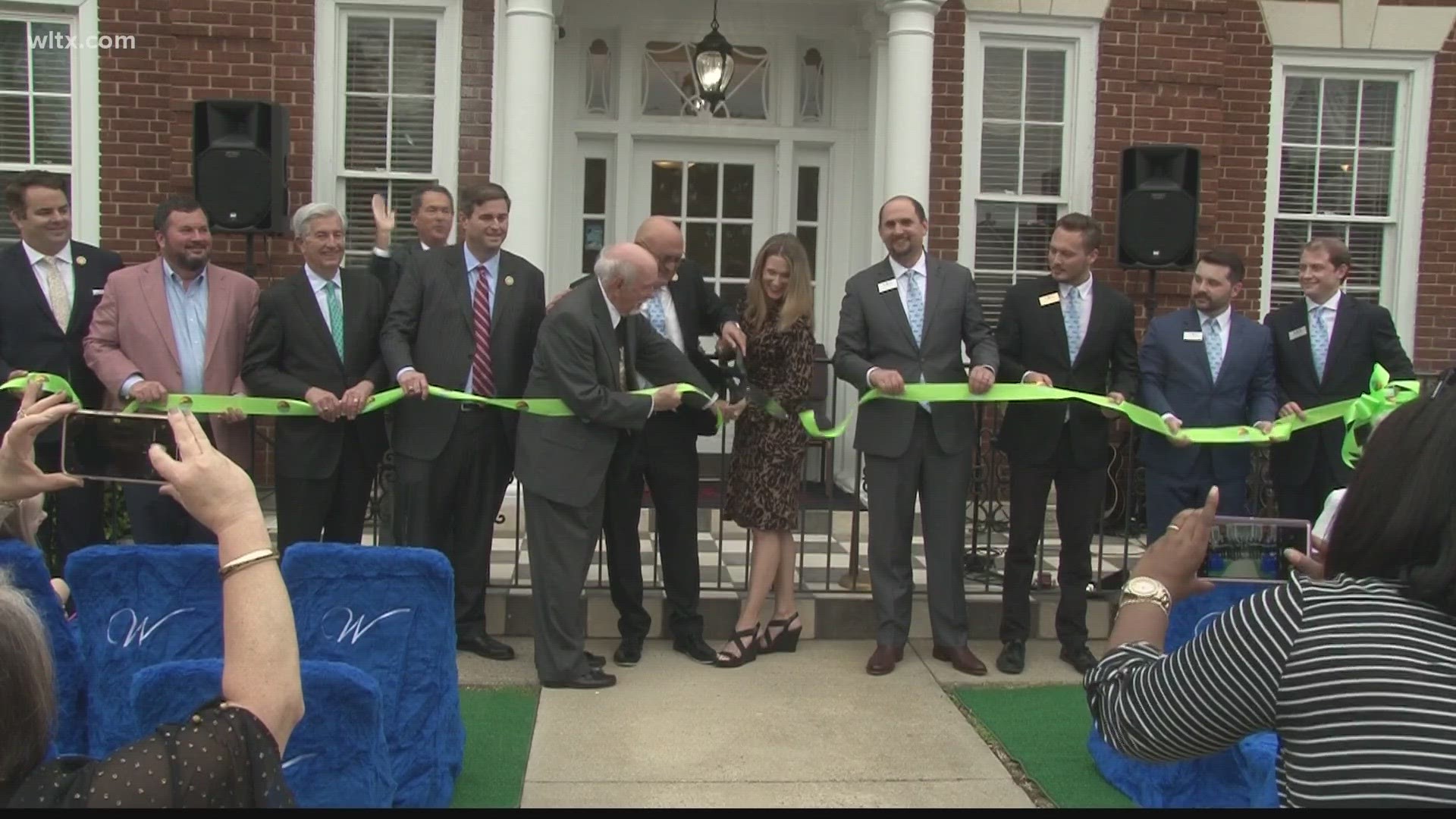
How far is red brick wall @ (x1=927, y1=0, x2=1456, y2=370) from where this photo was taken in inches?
378

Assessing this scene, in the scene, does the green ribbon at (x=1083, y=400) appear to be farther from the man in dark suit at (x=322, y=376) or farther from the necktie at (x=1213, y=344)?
the man in dark suit at (x=322, y=376)

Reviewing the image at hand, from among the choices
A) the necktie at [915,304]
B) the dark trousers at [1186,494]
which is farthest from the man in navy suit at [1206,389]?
the necktie at [915,304]

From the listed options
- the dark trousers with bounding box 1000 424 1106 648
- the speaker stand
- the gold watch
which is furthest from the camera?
the speaker stand

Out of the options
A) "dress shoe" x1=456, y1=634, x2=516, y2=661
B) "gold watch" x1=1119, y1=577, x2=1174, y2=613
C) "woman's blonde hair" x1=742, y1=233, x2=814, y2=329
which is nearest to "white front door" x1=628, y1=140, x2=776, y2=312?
"woman's blonde hair" x1=742, y1=233, x2=814, y2=329

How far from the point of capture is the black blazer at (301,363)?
577 cm

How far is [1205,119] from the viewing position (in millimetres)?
9695

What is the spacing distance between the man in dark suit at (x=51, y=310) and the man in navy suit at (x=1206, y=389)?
16.3 feet

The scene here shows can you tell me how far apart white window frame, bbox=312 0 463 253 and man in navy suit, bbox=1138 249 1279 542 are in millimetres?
5289

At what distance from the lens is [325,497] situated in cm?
588

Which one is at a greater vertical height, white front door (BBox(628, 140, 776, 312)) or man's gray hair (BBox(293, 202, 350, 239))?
white front door (BBox(628, 140, 776, 312))

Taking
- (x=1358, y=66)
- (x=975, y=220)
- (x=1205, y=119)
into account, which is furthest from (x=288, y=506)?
(x=1358, y=66)

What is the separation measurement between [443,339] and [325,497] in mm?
892

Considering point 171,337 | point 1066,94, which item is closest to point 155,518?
point 171,337

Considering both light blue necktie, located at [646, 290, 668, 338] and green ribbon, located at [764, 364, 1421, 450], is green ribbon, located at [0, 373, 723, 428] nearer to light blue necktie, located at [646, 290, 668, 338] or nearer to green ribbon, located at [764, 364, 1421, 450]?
light blue necktie, located at [646, 290, 668, 338]
